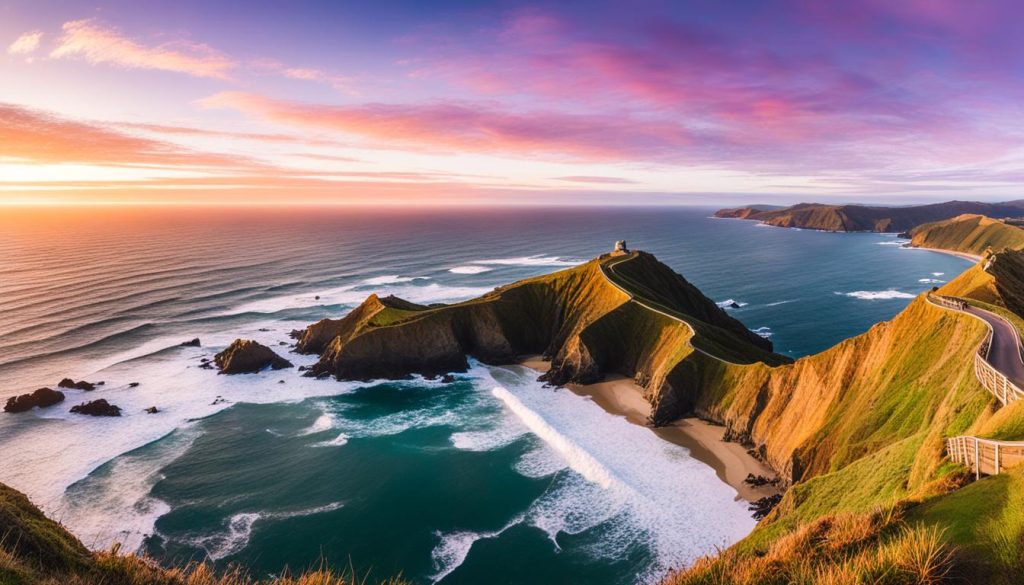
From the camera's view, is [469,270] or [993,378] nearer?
[993,378]

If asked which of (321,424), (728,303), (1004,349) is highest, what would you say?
(1004,349)

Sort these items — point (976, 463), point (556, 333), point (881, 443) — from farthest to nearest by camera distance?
point (556, 333)
point (881, 443)
point (976, 463)

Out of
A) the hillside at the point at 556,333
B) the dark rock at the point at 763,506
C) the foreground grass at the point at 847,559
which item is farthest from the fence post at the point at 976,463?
the hillside at the point at 556,333

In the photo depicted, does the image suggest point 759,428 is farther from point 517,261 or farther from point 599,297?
point 517,261

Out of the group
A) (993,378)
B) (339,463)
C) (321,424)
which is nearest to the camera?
(993,378)

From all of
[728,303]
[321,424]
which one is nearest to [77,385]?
[321,424]

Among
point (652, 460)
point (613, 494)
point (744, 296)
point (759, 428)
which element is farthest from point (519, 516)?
Answer: point (744, 296)

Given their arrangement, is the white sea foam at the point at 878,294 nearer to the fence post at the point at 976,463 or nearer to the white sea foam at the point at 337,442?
the fence post at the point at 976,463

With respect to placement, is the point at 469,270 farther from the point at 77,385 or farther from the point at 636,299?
the point at 77,385
